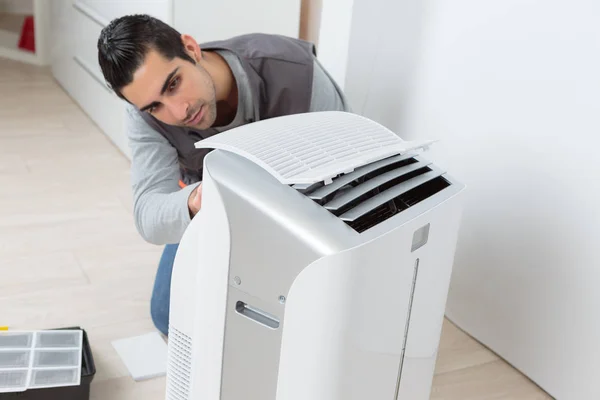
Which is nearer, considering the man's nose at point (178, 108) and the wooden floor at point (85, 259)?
the man's nose at point (178, 108)

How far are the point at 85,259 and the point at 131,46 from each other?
0.79m

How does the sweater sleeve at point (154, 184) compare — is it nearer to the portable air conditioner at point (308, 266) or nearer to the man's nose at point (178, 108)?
the man's nose at point (178, 108)

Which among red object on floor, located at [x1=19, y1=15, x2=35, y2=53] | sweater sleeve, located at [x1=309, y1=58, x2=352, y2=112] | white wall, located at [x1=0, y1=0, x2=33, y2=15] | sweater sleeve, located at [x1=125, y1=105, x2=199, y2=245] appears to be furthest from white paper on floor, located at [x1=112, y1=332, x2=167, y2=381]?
white wall, located at [x1=0, y1=0, x2=33, y2=15]

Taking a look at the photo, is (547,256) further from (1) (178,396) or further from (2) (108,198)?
(2) (108,198)

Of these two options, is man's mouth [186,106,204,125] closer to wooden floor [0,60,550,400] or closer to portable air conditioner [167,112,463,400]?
portable air conditioner [167,112,463,400]

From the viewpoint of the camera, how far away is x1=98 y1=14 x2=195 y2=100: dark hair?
124 centimetres

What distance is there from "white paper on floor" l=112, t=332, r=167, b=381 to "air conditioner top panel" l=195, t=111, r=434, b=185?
682 millimetres

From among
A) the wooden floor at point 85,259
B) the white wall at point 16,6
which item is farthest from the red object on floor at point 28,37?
the wooden floor at point 85,259

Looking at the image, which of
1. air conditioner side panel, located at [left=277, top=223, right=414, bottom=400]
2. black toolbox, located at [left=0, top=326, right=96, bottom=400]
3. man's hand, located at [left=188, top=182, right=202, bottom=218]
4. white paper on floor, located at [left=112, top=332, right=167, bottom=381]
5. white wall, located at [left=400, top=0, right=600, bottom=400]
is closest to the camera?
air conditioner side panel, located at [left=277, top=223, right=414, bottom=400]

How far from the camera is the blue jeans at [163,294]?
1584 millimetres

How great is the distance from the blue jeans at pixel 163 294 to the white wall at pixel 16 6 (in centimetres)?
308


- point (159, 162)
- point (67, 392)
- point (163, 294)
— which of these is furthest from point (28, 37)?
point (67, 392)

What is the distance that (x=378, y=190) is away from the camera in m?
0.96

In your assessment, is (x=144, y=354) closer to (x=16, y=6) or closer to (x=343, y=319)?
(x=343, y=319)
